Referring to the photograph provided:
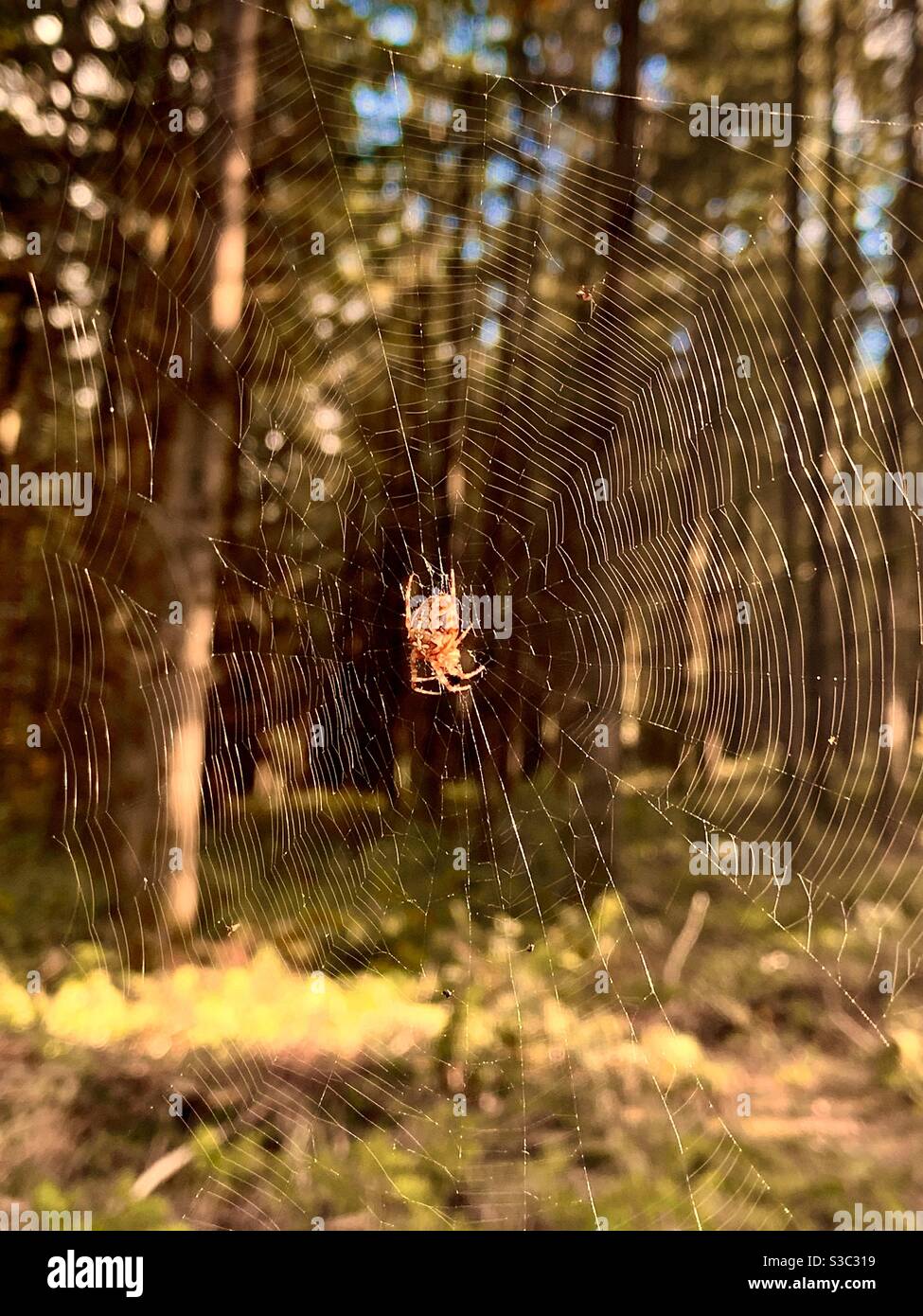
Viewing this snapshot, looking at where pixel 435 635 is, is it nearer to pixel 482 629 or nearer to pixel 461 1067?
pixel 482 629

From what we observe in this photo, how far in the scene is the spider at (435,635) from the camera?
399 cm

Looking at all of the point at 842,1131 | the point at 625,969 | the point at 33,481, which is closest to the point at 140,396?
the point at 33,481

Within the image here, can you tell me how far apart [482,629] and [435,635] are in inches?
12.3

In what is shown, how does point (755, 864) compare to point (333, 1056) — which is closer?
point (333, 1056)

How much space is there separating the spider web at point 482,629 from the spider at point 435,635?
0.11 m

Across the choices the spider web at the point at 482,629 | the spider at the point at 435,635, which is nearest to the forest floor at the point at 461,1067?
the spider web at the point at 482,629

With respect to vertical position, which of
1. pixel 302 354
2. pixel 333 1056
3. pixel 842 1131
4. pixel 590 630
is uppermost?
pixel 302 354

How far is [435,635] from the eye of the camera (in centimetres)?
399

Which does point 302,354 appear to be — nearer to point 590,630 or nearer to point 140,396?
point 140,396

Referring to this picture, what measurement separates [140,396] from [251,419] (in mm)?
1419

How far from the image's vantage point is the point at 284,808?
215 inches

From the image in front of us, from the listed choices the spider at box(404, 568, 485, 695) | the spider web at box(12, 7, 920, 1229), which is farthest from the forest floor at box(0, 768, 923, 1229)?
the spider at box(404, 568, 485, 695)

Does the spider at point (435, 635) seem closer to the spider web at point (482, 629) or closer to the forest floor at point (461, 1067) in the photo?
the spider web at point (482, 629)

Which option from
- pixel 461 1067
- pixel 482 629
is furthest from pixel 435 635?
pixel 461 1067
